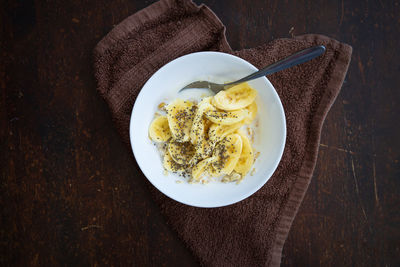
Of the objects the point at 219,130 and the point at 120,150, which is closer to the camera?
the point at 219,130

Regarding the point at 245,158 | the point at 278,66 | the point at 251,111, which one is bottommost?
the point at 245,158

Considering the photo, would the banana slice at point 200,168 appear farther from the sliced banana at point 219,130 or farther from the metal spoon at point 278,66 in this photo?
the metal spoon at point 278,66

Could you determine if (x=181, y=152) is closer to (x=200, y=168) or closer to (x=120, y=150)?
(x=200, y=168)

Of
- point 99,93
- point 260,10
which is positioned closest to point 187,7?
point 260,10

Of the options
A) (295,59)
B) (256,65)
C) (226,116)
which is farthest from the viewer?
(256,65)

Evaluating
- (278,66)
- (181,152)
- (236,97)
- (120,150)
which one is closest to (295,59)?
(278,66)

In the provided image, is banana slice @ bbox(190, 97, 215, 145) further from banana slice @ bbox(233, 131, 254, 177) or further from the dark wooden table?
the dark wooden table

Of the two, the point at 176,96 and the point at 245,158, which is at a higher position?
the point at 176,96

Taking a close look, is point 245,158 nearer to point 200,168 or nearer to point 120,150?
point 200,168

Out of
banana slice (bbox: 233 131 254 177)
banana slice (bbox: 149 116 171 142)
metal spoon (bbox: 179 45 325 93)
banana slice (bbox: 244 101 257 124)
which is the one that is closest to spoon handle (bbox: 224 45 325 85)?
metal spoon (bbox: 179 45 325 93)

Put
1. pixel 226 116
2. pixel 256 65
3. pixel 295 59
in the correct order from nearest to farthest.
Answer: pixel 295 59
pixel 226 116
pixel 256 65
